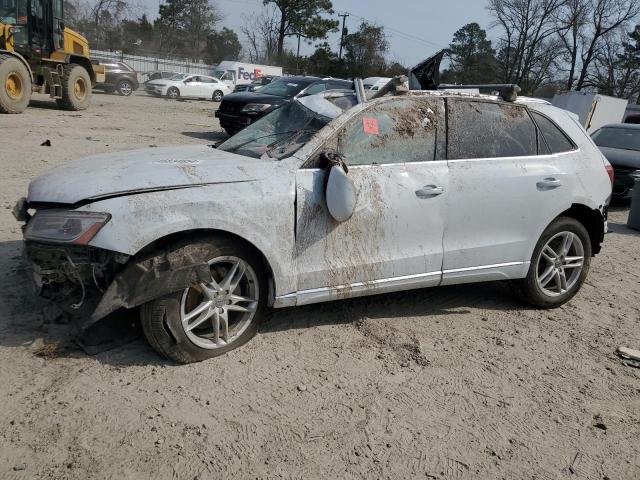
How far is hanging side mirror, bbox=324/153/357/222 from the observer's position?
11.0ft

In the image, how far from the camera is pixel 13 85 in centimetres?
1415

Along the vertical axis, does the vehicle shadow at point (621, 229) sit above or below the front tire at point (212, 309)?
below

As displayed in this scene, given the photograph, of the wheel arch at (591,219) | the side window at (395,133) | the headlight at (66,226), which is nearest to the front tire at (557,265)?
the wheel arch at (591,219)

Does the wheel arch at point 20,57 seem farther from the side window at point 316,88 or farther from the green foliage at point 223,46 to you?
the green foliage at point 223,46

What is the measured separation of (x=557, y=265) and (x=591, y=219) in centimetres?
56

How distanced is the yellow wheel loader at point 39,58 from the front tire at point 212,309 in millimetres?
13158

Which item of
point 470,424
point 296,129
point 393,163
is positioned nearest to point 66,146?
point 296,129

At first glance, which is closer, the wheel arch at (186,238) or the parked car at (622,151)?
the wheel arch at (186,238)

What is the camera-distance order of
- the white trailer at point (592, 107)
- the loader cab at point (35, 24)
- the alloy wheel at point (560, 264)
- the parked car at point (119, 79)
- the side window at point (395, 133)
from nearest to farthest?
the side window at point (395, 133) → the alloy wheel at point (560, 264) → the loader cab at point (35, 24) → the white trailer at point (592, 107) → the parked car at point (119, 79)

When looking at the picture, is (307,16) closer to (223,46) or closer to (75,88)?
(223,46)

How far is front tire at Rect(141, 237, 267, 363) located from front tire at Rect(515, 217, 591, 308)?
236 centimetres

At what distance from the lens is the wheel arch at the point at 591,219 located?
4.57 meters

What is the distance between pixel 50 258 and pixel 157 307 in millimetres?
668

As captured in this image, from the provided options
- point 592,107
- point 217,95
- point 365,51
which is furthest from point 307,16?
point 592,107
